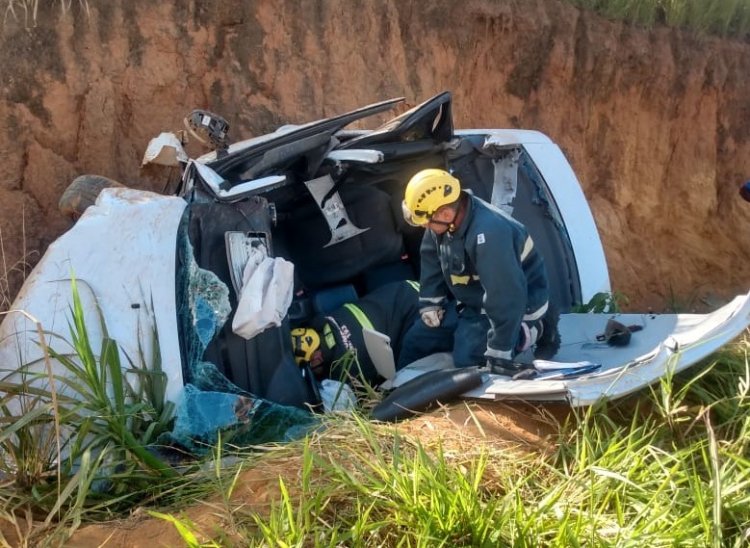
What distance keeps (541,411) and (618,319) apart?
126 centimetres

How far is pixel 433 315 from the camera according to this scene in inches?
163

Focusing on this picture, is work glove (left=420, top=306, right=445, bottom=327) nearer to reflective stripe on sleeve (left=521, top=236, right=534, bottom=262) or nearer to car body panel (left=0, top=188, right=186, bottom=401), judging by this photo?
reflective stripe on sleeve (left=521, top=236, right=534, bottom=262)

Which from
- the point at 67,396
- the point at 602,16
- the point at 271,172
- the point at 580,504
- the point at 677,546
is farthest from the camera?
the point at 602,16

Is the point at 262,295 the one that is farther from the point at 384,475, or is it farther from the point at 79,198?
the point at 79,198

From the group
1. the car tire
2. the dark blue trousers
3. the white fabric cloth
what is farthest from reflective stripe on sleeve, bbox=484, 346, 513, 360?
the car tire

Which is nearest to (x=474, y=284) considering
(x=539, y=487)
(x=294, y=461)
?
(x=539, y=487)

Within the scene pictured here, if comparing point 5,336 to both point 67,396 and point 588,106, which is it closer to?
point 67,396

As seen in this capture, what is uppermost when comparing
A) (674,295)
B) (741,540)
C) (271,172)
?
(271,172)

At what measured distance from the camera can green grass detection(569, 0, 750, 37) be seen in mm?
8117

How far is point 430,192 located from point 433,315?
0.71 meters

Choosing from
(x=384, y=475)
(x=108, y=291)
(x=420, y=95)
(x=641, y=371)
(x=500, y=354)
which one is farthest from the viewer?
(x=420, y=95)

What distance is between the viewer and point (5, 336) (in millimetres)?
3180

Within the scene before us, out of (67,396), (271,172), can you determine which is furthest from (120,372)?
(271,172)

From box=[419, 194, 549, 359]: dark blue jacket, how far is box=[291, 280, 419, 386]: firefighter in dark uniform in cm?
21
